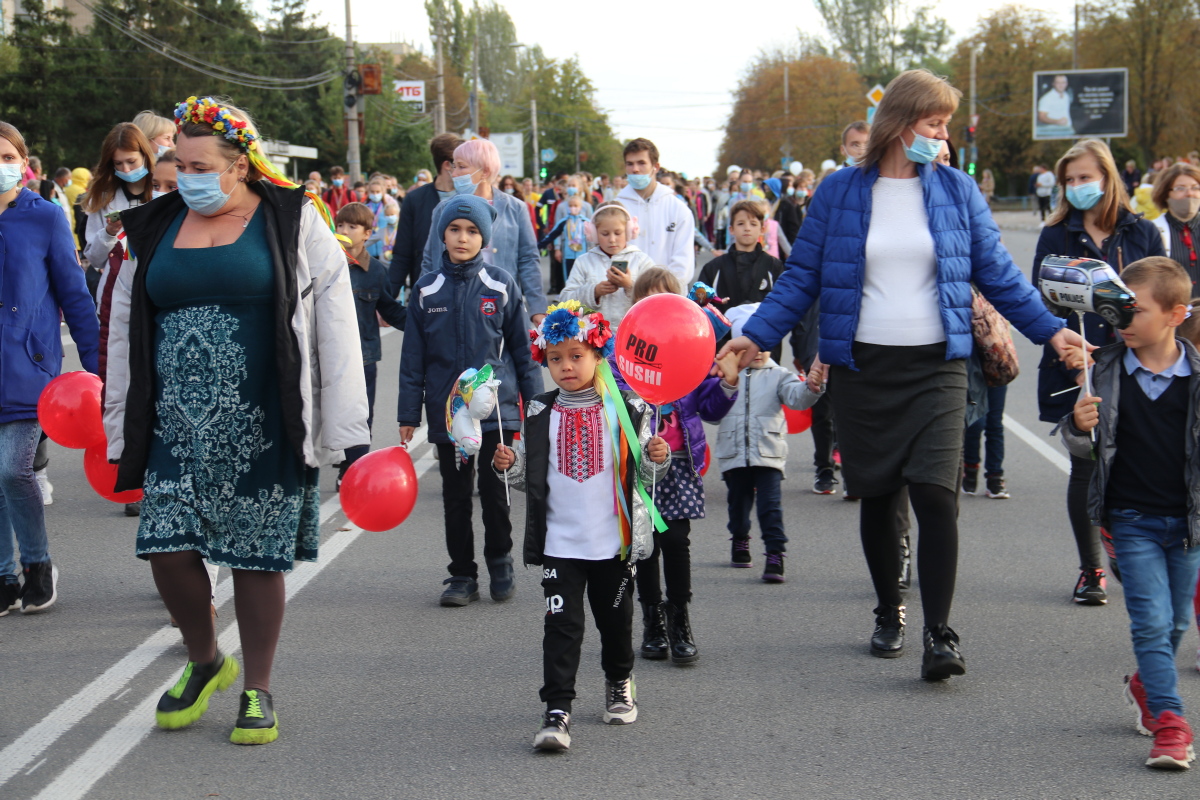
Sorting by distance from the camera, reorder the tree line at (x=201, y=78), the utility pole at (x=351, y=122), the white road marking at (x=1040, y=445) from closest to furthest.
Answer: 1. the white road marking at (x=1040, y=445)
2. the utility pole at (x=351, y=122)
3. the tree line at (x=201, y=78)

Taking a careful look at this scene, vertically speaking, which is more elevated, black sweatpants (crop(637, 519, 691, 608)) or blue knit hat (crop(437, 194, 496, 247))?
blue knit hat (crop(437, 194, 496, 247))

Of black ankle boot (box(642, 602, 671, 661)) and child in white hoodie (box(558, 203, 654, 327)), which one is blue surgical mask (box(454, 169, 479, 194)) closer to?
child in white hoodie (box(558, 203, 654, 327))

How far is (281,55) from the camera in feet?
243

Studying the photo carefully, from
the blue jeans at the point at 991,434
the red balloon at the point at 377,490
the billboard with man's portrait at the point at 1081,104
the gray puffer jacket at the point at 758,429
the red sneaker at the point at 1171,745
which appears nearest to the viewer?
the red sneaker at the point at 1171,745

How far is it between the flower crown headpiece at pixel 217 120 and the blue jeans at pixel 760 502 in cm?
322

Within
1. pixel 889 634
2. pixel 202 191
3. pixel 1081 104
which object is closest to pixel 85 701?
pixel 202 191

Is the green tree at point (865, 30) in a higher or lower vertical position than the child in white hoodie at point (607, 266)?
higher

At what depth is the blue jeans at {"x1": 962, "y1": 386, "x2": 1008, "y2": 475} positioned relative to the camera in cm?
820

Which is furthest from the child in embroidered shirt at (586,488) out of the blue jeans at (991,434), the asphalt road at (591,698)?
the blue jeans at (991,434)

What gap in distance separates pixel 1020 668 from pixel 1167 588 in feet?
3.26

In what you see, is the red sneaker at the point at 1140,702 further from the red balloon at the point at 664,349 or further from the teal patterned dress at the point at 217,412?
A: the teal patterned dress at the point at 217,412

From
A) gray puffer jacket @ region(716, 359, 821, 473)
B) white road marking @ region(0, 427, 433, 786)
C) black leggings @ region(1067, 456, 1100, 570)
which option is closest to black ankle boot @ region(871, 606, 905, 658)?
black leggings @ region(1067, 456, 1100, 570)

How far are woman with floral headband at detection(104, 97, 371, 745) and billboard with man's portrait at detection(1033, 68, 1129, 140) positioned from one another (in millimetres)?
60383

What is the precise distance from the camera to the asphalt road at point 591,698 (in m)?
4.13
